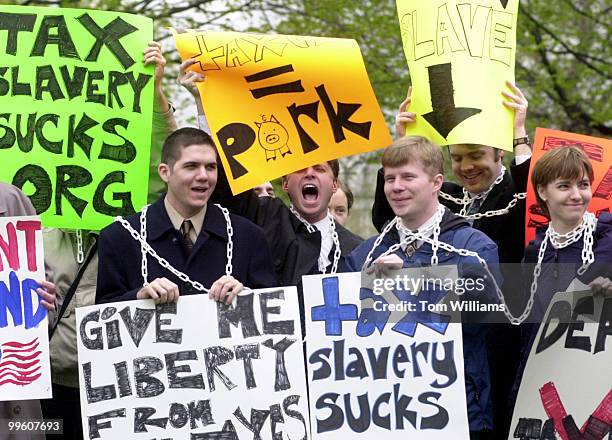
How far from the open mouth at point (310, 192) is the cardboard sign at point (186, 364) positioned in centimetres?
100

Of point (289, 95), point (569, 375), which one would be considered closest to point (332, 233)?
point (289, 95)

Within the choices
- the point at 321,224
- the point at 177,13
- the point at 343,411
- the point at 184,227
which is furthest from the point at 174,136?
the point at 177,13

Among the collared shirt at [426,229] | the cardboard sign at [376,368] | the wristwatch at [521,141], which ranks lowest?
the cardboard sign at [376,368]

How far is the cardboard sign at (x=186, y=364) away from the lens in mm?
5055

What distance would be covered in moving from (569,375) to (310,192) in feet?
5.33

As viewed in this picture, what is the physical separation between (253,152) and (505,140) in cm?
114

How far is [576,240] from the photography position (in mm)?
5145

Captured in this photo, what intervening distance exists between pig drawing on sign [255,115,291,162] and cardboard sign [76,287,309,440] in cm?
94

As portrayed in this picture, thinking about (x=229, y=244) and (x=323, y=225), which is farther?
(x=323, y=225)

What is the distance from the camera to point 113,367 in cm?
510

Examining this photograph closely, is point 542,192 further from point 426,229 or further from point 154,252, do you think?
point 154,252

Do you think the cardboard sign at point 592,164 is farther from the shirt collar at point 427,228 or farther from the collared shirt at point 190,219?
the collared shirt at point 190,219

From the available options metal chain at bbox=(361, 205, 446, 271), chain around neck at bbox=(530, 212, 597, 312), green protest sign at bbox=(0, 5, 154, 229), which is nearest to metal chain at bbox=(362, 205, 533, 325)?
metal chain at bbox=(361, 205, 446, 271)

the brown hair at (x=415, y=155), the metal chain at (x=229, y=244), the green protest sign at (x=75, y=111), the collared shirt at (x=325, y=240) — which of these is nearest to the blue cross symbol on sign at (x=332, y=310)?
the metal chain at (x=229, y=244)
